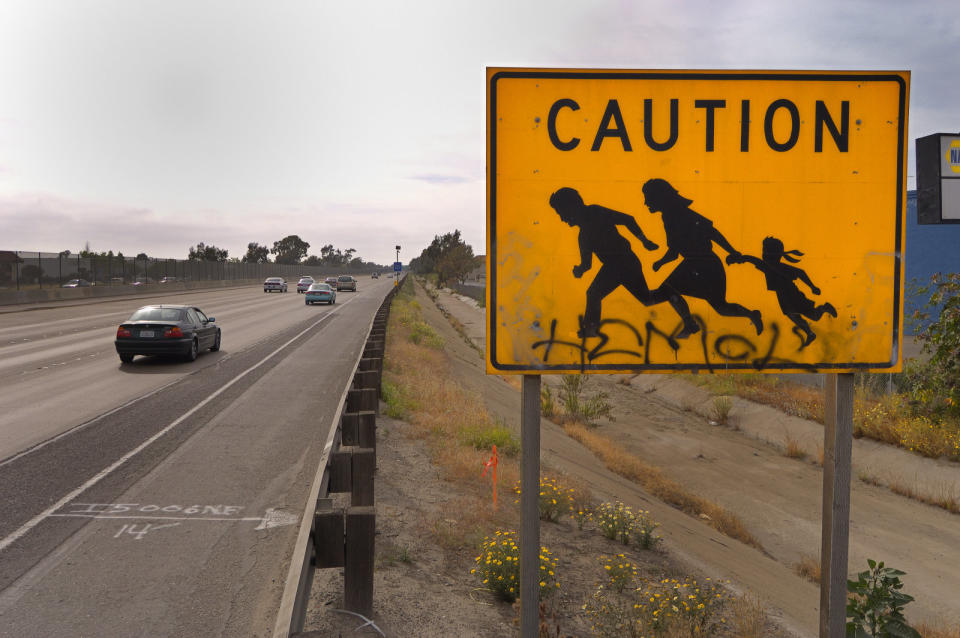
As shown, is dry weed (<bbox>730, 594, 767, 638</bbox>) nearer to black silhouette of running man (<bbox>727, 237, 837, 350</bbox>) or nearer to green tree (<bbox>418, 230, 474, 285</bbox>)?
black silhouette of running man (<bbox>727, 237, 837, 350</bbox>)

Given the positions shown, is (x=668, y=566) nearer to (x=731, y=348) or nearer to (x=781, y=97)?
(x=731, y=348)

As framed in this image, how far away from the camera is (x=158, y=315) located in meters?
18.2

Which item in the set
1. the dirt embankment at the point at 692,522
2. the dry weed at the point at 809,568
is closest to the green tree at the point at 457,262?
the dirt embankment at the point at 692,522

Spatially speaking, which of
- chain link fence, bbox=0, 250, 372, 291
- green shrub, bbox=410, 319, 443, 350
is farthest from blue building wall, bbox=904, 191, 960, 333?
chain link fence, bbox=0, 250, 372, 291

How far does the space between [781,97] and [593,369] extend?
156 centimetres

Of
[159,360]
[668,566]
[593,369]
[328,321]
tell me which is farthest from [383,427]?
[328,321]

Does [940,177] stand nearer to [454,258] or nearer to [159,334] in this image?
[159,334]

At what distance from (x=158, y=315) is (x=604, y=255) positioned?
57.4 feet

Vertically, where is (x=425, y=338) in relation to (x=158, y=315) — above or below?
below

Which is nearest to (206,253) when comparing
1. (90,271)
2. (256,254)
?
(256,254)

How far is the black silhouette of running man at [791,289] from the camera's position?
329 cm

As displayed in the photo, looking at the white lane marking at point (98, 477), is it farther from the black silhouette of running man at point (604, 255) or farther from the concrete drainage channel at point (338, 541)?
the black silhouette of running man at point (604, 255)

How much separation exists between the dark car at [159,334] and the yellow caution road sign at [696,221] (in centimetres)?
1654

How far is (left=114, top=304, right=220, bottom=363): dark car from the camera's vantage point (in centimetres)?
1744
